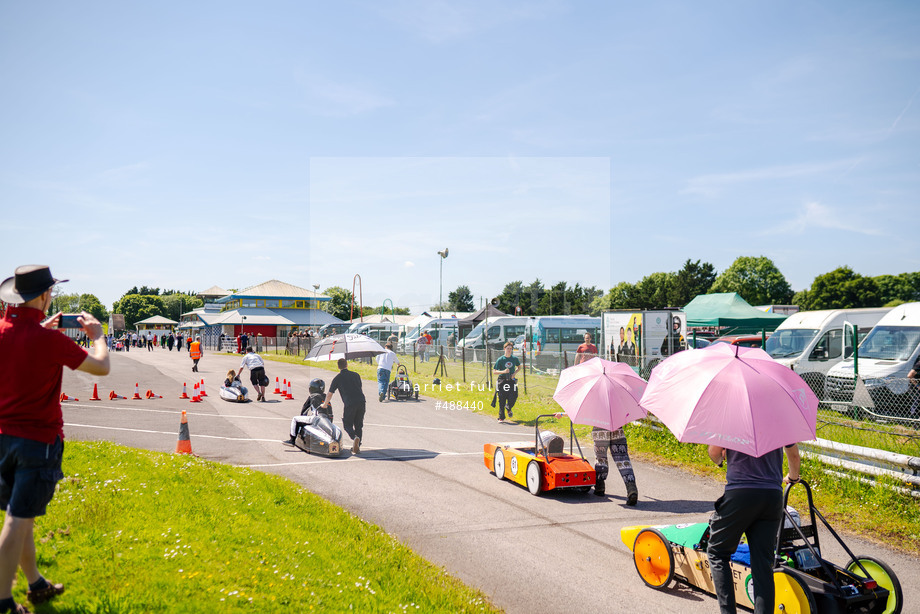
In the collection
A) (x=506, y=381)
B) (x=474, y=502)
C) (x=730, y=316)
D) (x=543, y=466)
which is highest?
(x=730, y=316)

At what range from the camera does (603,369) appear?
348 inches

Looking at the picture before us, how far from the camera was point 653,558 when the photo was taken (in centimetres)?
595

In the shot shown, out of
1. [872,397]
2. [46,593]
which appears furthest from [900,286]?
[46,593]

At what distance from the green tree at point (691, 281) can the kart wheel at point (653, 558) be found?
301ft

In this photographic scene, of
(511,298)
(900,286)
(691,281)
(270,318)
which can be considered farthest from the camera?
(511,298)

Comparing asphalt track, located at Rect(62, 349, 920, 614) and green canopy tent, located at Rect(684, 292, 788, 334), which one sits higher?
green canopy tent, located at Rect(684, 292, 788, 334)

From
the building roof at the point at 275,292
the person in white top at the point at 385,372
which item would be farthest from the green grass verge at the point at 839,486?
the building roof at the point at 275,292

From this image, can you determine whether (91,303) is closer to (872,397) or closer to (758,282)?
(758,282)

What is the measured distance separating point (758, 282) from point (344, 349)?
307ft

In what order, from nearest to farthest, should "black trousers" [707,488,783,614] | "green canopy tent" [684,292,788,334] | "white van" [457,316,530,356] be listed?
1. "black trousers" [707,488,783,614]
2. "green canopy tent" [684,292,788,334]
3. "white van" [457,316,530,356]

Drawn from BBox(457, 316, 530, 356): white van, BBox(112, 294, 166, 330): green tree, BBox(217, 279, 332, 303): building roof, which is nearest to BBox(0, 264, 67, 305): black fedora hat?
BBox(457, 316, 530, 356): white van

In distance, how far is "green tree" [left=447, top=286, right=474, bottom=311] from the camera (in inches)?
5576

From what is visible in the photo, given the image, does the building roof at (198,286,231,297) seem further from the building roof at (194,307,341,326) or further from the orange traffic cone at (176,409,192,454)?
the orange traffic cone at (176,409,192,454)

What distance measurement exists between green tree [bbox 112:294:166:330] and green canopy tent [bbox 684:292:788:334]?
144m
